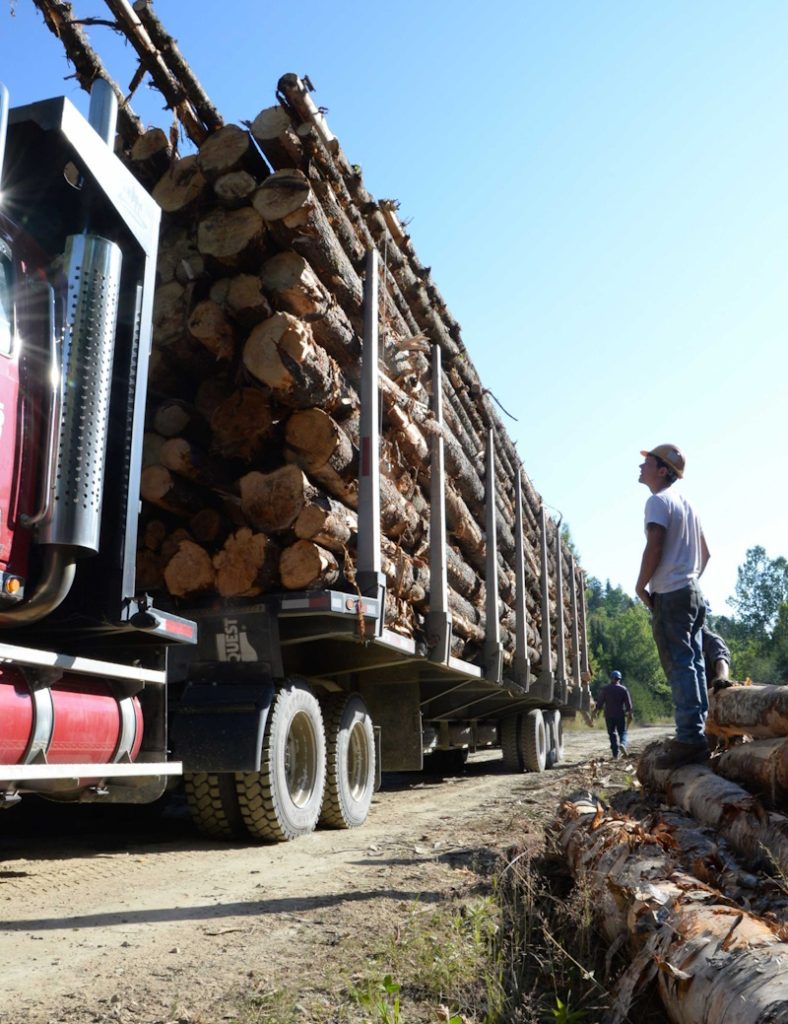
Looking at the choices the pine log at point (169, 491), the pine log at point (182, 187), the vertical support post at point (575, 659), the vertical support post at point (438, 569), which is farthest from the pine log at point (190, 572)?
the vertical support post at point (575, 659)

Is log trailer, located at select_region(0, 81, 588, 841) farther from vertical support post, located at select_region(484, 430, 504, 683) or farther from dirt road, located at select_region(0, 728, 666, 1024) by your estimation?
vertical support post, located at select_region(484, 430, 504, 683)

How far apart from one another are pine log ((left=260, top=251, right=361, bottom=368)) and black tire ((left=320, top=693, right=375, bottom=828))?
2.53m

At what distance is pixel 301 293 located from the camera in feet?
18.4

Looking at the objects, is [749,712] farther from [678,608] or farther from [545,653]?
[545,653]

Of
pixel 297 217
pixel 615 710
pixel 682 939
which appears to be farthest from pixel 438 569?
pixel 615 710

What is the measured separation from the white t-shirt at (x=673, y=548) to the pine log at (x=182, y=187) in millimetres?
3573

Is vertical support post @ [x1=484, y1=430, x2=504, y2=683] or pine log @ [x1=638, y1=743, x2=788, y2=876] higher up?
vertical support post @ [x1=484, y1=430, x2=504, y2=683]

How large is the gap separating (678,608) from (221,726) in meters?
2.79

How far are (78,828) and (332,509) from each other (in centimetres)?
303

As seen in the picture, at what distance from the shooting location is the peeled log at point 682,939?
197cm

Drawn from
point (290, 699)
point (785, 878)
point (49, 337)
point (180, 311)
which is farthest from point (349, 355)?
point (785, 878)

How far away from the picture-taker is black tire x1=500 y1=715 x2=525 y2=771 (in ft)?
43.7

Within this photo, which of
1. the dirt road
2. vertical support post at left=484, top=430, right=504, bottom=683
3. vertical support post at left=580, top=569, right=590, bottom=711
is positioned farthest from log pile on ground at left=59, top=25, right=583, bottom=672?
vertical support post at left=580, top=569, right=590, bottom=711

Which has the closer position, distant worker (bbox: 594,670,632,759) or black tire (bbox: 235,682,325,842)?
black tire (bbox: 235,682,325,842)
